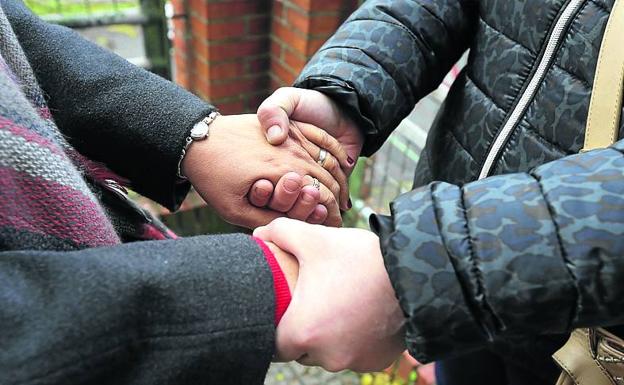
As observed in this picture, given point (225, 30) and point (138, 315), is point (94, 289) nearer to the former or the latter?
point (138, 315)

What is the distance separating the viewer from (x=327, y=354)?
635 millimetres

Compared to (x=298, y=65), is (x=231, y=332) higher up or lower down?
higher up

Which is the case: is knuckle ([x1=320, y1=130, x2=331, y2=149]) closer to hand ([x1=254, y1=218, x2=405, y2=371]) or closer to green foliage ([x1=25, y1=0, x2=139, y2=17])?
hand ([x1=254, y1=218, x2=405, y2=371])

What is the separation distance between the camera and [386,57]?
104 centimetres

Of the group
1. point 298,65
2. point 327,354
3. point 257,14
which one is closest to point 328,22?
point 298,65

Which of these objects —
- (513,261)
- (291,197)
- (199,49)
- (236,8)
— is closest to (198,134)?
(291,197)

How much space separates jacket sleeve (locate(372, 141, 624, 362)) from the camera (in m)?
0.57

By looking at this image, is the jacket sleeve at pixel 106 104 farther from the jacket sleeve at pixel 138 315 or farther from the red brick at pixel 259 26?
the red brick at pixel 259 26

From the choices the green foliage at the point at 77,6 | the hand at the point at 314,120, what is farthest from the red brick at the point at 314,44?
Answer: the hand at the point at 314,120

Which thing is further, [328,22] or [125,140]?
[328,22]

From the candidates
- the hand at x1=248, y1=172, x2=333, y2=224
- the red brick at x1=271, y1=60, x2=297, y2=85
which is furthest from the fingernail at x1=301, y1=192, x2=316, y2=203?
the red brick at x1=271, y1=60, x2=297, y2=85

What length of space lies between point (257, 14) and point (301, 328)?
2117 millimetres

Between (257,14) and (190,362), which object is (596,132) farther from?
(257,14)

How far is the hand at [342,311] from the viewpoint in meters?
0.62
